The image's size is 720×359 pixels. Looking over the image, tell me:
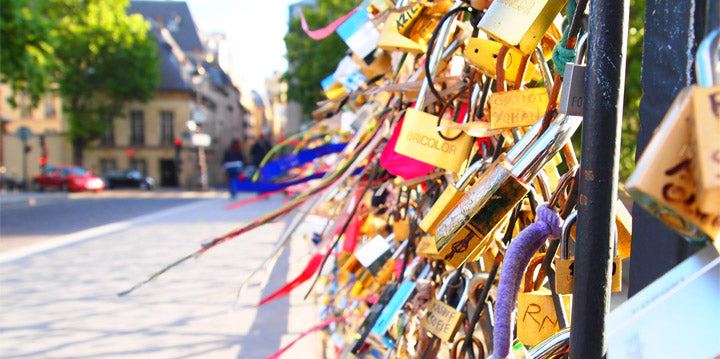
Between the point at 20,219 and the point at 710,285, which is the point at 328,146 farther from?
the point at 20,219

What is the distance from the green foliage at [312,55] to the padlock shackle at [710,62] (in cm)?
2750

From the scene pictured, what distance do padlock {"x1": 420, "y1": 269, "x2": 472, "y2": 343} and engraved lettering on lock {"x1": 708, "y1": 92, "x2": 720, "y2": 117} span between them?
0.75 meters

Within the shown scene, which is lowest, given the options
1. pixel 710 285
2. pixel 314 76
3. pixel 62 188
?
pixel 62 188

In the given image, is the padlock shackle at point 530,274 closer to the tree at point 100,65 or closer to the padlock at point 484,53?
the padlock at point 484,53

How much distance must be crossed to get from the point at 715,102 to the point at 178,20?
194 feet

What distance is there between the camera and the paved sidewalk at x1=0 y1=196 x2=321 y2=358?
10.2 ft

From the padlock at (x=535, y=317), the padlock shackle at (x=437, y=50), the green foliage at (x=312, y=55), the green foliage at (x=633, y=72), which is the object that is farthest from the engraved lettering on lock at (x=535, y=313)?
the green foliage at (x=312, y=55)

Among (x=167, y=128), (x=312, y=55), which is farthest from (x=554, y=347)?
Answer: (x=167, y=128)

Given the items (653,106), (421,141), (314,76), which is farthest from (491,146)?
(314,76)

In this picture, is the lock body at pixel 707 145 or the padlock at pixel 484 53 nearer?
the lock body at pixel 707 145

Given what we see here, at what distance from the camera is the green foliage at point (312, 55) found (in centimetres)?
2808

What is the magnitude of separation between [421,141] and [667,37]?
Answer: 50 centimetres

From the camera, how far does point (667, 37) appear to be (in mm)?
681

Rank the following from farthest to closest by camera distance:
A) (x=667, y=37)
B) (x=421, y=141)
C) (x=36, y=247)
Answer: (x=36, y=247) → (x=421, y=141) → (x=667, y=37)
